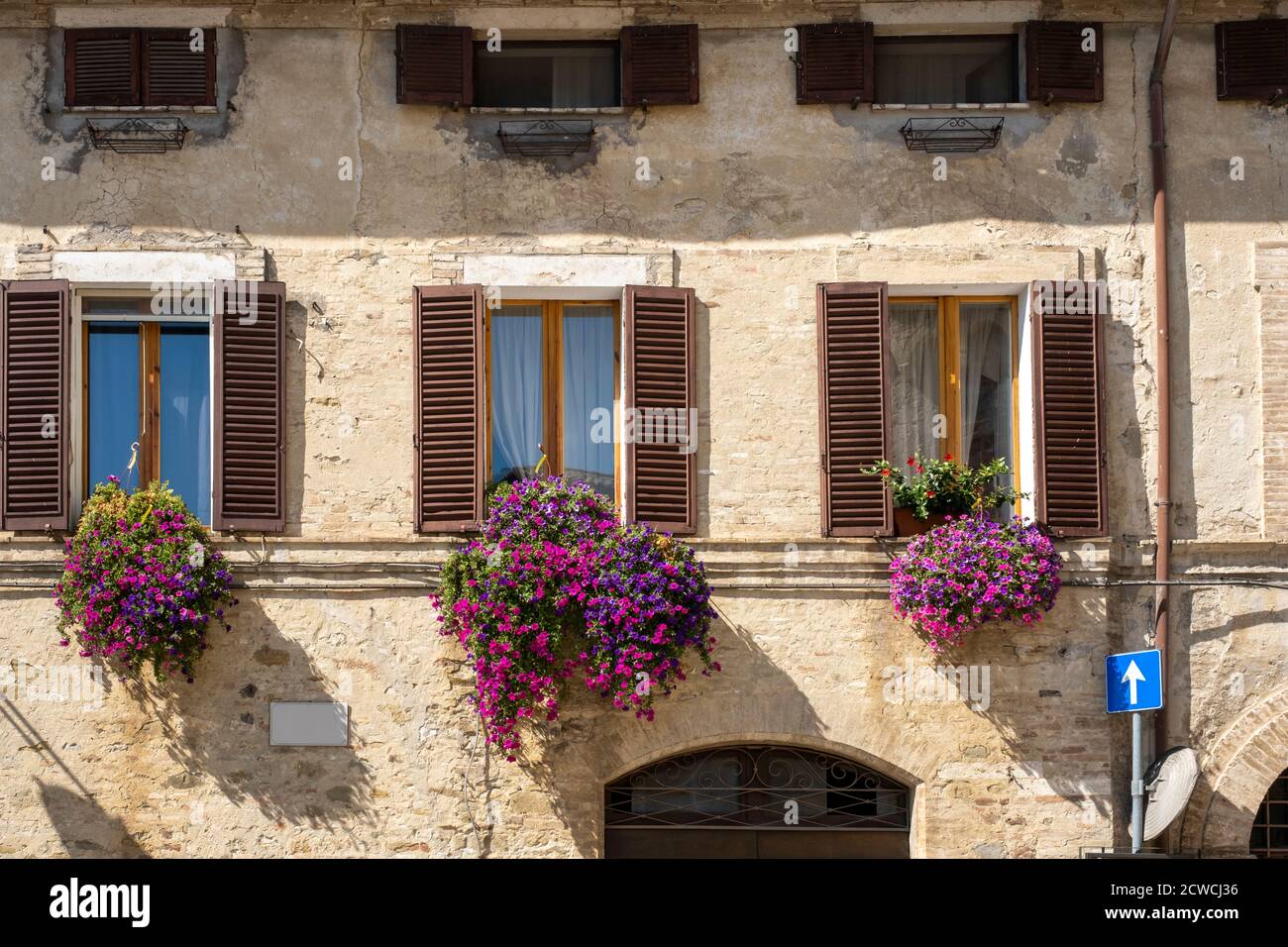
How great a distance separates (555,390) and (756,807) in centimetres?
311

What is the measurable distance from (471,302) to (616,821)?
3.57 meters

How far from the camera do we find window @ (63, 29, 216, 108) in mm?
13273

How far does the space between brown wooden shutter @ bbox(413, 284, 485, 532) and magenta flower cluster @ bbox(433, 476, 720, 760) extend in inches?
14.5

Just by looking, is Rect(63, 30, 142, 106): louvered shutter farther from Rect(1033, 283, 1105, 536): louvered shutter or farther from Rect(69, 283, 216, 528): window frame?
Rect(1033, 283, 1105, 536): louvered shutter

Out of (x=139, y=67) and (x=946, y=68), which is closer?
(x=139, y=67)

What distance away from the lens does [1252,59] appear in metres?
13.4

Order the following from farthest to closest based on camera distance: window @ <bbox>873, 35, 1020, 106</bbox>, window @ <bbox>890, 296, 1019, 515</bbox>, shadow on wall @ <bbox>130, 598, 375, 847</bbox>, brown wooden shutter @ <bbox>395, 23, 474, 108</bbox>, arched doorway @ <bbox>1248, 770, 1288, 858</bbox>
Result: window @ <bbox>873, 35, 1020, 106</bbox>
window @ <bbox>890, 296, 1019, 515</bbox>
brown wooden shutter @ <bbox>395, 23, 474, 108</bbox>
arched doorway @ <bbox>1248, 770, 1288, 858</bbox>
shadow on wall @ <bbox>130, 598, 375, 847</bbox>

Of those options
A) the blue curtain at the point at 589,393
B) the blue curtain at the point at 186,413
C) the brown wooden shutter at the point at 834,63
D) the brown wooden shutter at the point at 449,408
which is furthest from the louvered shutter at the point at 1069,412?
the blue curtain at the point at 186,413

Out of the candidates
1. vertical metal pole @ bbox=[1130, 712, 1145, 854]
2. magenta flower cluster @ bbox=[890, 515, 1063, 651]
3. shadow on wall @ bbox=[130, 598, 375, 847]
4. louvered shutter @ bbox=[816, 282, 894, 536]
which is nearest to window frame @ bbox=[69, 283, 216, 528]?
shadow on wall @ bbox=[130, 598, 375, 847]

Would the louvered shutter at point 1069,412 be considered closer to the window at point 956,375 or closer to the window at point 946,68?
the window at point 956,375

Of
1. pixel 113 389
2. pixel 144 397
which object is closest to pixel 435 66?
pixel 144 397

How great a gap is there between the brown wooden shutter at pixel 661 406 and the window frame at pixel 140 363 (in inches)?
110

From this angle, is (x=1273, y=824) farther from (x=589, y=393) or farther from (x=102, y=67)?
(x=102, y=67)

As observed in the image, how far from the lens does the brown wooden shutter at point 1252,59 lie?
1333 centimetres
